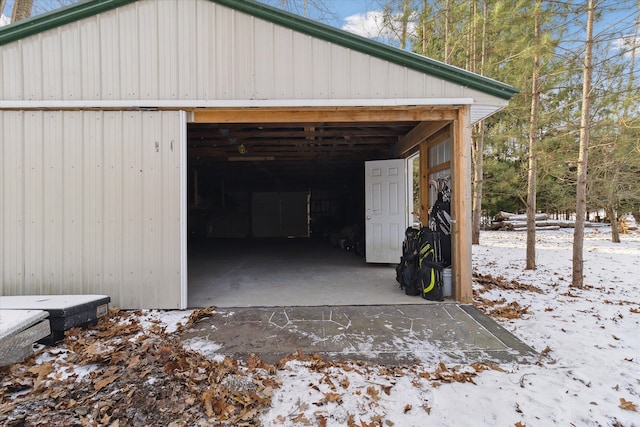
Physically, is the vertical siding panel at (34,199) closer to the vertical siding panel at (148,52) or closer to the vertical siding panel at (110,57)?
the vertical siding panel at (110,57)

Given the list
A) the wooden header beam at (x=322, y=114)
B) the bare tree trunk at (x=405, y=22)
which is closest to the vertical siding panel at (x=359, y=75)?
the wooden header beam at (x=322, y=114)

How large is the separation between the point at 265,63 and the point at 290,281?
3040 millimetres

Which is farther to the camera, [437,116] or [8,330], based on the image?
[437,116]

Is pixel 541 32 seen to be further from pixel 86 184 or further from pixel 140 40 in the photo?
pixel 86 184

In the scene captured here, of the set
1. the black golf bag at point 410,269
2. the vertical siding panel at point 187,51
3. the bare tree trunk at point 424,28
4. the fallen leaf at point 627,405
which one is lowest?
the fallen leaf at point 627,405

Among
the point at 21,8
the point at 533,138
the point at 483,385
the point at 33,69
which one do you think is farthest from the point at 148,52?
the point at 533,138

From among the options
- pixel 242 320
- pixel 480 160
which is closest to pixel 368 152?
pixel 480 160

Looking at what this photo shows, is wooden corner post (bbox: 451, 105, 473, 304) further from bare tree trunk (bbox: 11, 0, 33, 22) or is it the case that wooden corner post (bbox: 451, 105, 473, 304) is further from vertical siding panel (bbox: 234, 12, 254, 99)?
bare tree trunk (bbox: 11, 0, 33, 22)

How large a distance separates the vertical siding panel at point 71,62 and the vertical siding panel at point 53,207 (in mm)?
287

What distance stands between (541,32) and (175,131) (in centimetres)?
620

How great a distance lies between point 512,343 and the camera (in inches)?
112

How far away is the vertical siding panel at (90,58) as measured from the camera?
11.9 ft

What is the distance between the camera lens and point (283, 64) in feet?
12.3

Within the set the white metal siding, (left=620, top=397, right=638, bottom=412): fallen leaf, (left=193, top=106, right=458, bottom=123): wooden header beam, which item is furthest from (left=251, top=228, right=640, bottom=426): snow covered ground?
(left=193, top=106, right=458, bottom=123): wooden header beam
